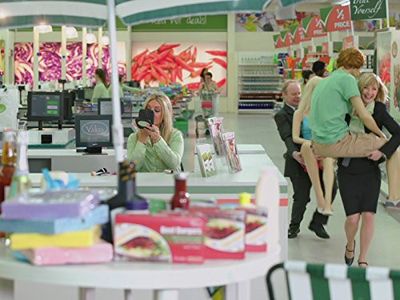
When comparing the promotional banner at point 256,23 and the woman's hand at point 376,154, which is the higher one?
the promotional banner at point 256,23

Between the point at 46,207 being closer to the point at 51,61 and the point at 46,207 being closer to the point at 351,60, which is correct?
the point at 351,60

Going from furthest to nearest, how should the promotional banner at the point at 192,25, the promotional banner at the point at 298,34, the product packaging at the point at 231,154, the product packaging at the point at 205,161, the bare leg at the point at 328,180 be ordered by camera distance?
the promotional banner at the point at 192,25 < the promotional banner at the point at 298,34 < the bare leg at the point at 328,180 < the product packaging at the point at 231,154 < the product packaging at the point at 205,161

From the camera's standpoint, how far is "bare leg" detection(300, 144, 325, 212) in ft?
26.9

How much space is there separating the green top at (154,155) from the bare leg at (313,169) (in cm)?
212

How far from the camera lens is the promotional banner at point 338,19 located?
45.5ft

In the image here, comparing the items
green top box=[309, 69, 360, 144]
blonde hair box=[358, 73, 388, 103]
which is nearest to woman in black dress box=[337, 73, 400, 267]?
blonde hair box=[358, 73, 388, 103]

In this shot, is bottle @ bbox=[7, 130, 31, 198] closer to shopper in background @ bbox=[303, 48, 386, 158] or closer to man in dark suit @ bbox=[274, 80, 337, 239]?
shopper in background @ bbox=[303, 48, 386, 158]

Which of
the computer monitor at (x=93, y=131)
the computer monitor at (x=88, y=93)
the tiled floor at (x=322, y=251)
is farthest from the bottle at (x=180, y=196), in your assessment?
the computer monitor at (x=88, y=93)

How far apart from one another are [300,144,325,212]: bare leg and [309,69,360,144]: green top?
1.32 m

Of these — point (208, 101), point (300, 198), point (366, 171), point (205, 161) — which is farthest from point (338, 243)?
point (208, 101)

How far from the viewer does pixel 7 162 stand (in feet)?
11.8

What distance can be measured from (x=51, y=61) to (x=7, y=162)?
1096 inches

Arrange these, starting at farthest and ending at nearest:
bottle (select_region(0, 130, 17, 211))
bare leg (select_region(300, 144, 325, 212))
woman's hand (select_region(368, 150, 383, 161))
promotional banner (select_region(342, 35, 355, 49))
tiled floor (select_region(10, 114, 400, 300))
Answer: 1. promotional banner (select_region(342, 35, 355, 49))
2. bare leg (select_region(300, 144, 325, 212))
3. woman's hand (select_region(368, 150, 383, 161))
4. tiled floor (select_region(10, 114, 400, 300))
5. bottle (select_region(0, 130, 17, 211))

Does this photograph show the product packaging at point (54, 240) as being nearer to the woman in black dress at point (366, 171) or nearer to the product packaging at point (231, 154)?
the product packaging at point (231, 154)
